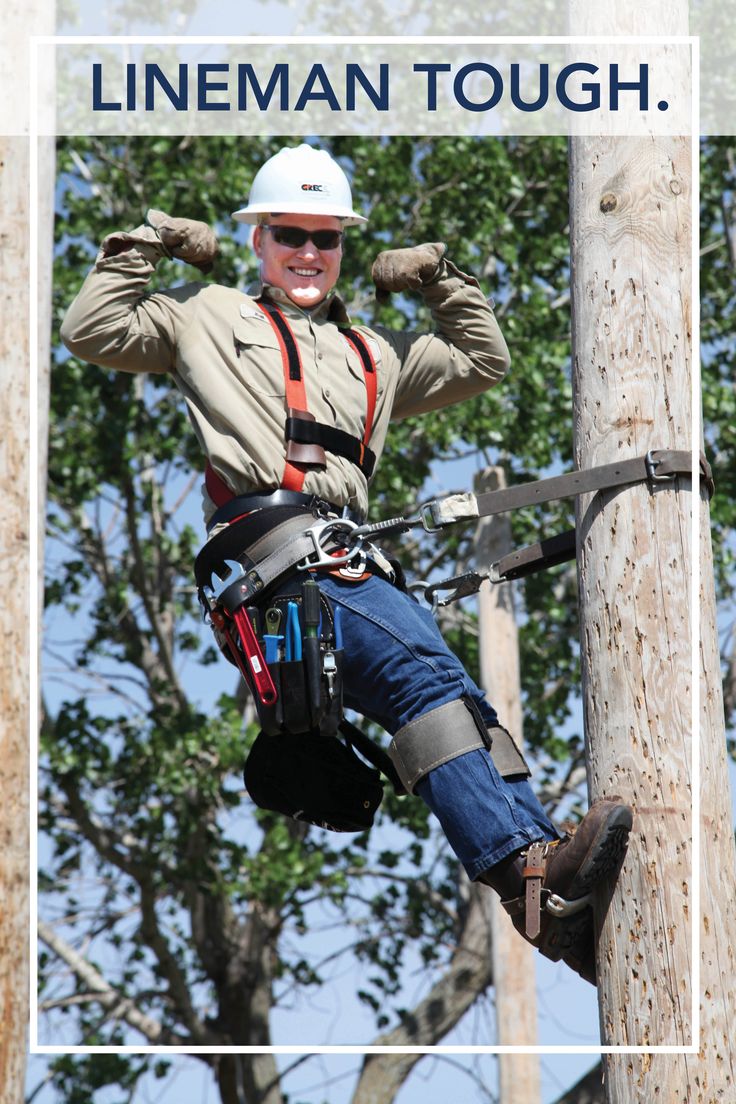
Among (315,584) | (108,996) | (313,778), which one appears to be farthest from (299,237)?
(108,996)

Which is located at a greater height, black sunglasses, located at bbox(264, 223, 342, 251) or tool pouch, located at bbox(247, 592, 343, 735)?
black sunglasses, located at bbox(264, 223, 342, 251)

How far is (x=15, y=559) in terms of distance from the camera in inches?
305

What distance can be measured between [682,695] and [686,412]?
67 cm

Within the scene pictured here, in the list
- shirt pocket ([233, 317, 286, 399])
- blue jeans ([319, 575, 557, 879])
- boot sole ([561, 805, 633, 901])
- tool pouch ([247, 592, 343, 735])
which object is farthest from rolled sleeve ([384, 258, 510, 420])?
boot sole ([561, 805, 633, 901])

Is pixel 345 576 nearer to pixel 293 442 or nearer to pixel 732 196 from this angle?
pixel 293 442

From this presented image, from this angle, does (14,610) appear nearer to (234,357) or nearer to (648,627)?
(234,357)

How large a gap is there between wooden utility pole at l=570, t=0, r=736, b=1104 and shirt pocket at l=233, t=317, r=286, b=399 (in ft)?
2.52

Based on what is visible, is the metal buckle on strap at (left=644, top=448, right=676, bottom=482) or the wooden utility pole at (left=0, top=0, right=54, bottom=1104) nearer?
the metal buckle on strap at (left=644, top=448, right=676, bottom=482)

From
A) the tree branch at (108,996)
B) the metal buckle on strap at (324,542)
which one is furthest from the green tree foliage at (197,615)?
the metal buckle on strap at (324,542)

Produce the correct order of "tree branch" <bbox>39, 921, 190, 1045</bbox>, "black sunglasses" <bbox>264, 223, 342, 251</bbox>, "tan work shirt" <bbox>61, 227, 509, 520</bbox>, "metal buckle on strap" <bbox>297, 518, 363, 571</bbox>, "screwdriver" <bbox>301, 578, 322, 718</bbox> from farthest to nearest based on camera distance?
"tree branch" <bbox>39, 921, 190, 1045</bbox> → "black sunglasses" <bbox>264, 223, 342, 251</bbox> → "tan work shirt" <bbox>61, 227, 509, 520</bbox> → "metal buckle on strap" <bbox>297, 518, 363, 571</bbox> → "screwdriver" <bbox>301, 578, 322, 718</bbox>

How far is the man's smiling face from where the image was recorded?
4492 millimetres

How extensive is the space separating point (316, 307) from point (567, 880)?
1.72 meters

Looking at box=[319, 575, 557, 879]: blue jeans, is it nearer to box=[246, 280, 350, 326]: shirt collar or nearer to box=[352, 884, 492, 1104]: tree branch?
box=[246, 280, 350, 326]: shirt collar

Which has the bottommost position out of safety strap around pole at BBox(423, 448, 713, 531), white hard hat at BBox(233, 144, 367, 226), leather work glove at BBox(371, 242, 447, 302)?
safety strap around pole at BBox(423, 448, 713, 531)
